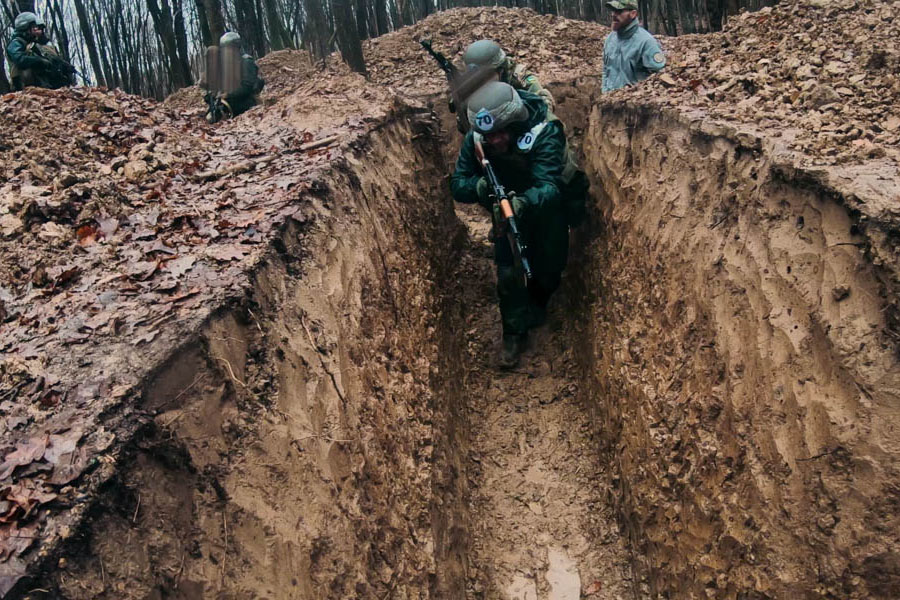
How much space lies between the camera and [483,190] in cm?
524

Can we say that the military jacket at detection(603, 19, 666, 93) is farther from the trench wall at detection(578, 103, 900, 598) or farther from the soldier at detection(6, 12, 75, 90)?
the soldier at detection(6, 12, 75, 90)

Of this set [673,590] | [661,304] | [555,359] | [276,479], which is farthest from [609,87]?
[276,479]

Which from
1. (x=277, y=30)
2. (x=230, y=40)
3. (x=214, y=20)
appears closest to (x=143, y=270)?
(x=230, y=40)

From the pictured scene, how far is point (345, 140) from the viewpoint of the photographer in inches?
187

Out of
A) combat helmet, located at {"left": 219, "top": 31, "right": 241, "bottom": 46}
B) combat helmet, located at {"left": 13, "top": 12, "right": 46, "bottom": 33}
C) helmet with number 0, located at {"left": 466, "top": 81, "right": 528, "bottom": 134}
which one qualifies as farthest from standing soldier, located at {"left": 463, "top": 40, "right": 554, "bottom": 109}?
combat helmet, located at {"left": 13, "top": 12, "right": 46, "bottom": 33}

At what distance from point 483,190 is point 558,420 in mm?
1970

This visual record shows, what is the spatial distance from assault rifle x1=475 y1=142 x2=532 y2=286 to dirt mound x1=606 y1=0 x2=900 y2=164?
1.25 meters

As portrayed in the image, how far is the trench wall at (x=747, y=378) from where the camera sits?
2.47 metres

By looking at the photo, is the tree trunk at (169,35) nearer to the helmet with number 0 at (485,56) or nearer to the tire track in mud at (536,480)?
the helmet with number 0 at (485,56)

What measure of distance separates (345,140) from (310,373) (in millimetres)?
2341

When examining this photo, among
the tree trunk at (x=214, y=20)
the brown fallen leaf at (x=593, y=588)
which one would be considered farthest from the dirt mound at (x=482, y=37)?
the brown fallen leaf at (x=593, y=588)

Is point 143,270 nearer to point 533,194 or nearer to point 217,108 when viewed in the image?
point 533,194

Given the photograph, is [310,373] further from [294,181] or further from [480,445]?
[480,445]

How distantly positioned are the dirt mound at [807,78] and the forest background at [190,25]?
8510 mm
